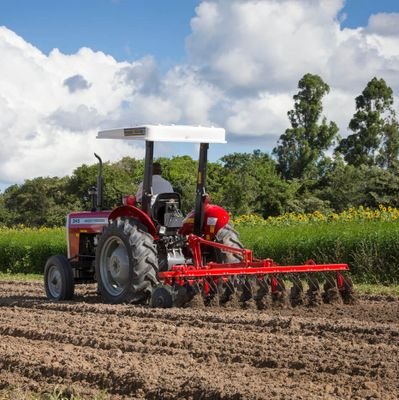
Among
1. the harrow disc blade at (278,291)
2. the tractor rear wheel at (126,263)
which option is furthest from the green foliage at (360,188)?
the harrow disc blade at (278,291)

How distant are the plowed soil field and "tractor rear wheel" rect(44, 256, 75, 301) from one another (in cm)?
183

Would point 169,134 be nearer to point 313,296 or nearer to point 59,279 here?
point 313,296

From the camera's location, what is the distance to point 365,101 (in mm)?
44125

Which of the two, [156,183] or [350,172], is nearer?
[156,183]

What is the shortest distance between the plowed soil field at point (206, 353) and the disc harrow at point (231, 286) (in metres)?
0.22

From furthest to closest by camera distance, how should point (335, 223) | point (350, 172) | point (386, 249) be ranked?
1. point (350, 172)
2. point (335, 223)
3. point (386, 249)

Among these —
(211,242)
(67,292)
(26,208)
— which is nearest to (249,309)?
(211,242)

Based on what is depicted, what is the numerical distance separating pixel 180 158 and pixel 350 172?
1460 cm

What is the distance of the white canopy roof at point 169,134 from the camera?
10.9m

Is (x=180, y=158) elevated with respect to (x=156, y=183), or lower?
elevated

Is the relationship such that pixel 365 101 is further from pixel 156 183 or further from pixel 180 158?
pixel 156 183

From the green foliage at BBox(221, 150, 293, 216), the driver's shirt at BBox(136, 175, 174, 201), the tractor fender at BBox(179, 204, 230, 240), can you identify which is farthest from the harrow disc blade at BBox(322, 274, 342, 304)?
the green foliage at BBox(221, 150, 293, 216)

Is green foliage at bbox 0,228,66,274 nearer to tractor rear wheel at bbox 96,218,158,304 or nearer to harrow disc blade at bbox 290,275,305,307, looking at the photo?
tractor rear wheel at bbox 96,218,158,304

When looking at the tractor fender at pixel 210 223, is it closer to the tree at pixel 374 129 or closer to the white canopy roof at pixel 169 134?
the white canopy roof at pixel 169 134
